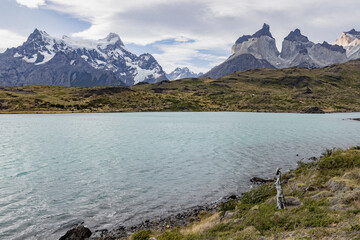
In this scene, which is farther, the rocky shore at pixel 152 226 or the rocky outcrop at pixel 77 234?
the rocky shore at pixel 152 226

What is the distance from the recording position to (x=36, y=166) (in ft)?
116

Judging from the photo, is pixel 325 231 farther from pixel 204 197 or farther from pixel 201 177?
pixel 201 177

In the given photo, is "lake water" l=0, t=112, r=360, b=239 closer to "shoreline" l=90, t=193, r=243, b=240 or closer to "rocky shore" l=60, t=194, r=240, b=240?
"shoreline" l=90, t=193, r=243, b=240

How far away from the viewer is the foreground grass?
1230 cm

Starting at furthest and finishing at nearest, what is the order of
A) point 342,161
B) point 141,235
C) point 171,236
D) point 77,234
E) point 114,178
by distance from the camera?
point 114,178
point 342,161
point 77,234
point 141,235
point 171,236

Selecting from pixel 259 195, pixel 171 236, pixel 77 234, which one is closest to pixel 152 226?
pixel 171 236

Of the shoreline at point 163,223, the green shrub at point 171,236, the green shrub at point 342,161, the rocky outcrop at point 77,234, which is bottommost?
the shoreline at point 163,223

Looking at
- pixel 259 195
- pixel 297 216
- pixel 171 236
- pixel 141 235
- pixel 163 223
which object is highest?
pixel 297 216

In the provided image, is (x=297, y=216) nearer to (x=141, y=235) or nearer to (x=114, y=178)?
(x=141, y=235)

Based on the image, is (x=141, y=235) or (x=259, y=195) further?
(x=259, y=195)

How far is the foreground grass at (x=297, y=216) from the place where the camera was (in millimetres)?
12305

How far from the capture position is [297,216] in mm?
14039

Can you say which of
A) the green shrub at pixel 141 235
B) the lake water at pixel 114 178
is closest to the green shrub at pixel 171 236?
the green shrub at pixel 141 235

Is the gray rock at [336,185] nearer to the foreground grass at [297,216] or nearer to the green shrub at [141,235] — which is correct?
the foreground grass at [297,216]
